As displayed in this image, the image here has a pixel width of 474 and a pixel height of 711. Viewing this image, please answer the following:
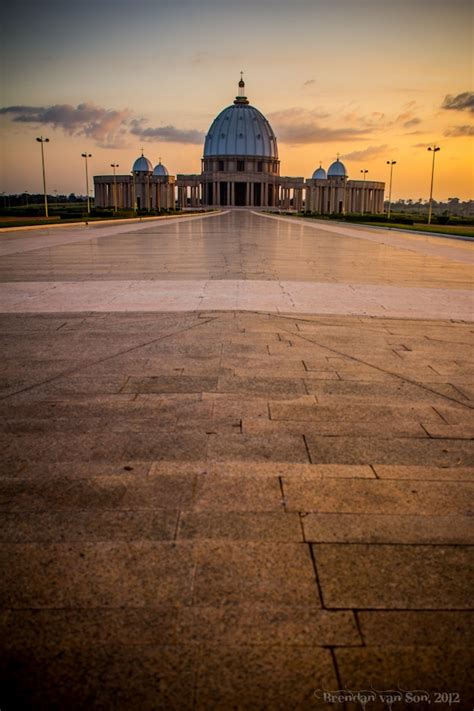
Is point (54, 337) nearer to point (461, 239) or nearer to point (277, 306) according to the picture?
point (277, 306)

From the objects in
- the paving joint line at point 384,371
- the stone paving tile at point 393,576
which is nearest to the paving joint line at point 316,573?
the stone paving tile at point 393,576

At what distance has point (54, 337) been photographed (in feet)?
20.9

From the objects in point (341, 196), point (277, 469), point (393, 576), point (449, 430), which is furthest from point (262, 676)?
point (341, 196)

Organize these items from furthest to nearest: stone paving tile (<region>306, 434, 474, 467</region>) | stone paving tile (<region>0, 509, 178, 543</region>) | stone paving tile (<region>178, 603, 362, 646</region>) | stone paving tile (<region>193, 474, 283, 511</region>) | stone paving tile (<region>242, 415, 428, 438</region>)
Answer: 1. stone paving tile (<region>242, 415, 428, 438</region>)
2. stone paving tile (<region>306, 434, 474, 467</region>)
3. stone paving tile (<region>193, 474, 283, 511</region>)
4. stone paving tile (<region>0, 509, 178, 543</region>)
5. stone paving tile (<region>178, 603, 362, 646</region>)

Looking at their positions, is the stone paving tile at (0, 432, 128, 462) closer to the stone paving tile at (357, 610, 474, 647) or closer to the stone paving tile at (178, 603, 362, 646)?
the stone paving tile at (178, 603, 362, 646)

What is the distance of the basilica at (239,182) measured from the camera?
128875mm

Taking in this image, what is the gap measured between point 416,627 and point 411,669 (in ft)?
0.67

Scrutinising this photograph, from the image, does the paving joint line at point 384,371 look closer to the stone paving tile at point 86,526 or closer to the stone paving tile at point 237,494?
the stone paving tile at point 237,494

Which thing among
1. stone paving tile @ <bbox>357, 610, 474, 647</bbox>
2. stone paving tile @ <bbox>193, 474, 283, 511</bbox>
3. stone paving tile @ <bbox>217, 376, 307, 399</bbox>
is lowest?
stone paving tile @ <bbox>357, 610, 474, 647</bbox>

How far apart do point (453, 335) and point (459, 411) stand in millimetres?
2627

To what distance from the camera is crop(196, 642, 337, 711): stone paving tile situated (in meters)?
1.84

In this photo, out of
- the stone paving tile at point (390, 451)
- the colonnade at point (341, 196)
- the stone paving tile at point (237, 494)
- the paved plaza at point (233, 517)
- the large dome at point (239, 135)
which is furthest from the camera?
the large dome at point (239, 135)

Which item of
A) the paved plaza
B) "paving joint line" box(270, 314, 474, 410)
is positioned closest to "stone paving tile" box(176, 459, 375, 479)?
the paved plaza

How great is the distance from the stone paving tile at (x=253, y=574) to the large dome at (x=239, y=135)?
141 metres
